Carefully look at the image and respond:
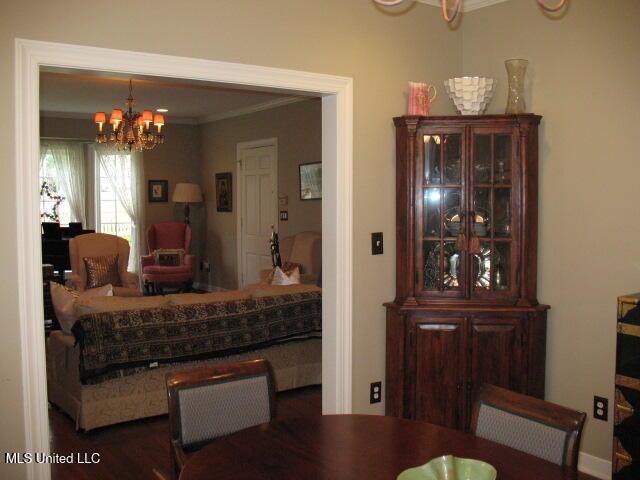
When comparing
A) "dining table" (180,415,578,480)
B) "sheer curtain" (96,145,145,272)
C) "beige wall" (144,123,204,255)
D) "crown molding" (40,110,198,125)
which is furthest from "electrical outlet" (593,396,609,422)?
"crown molding" (40,110,198,125)

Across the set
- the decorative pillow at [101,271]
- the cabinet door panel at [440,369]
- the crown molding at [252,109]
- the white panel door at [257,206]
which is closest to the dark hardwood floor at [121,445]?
the cabinet door panel at [440,369]

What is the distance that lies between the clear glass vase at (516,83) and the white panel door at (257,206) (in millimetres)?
5119

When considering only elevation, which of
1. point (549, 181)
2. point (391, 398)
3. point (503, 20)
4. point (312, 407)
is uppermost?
point (503, 20)

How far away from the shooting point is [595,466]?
360 cm

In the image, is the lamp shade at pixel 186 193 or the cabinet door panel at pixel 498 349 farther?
the lamp shade at pixel 186 193

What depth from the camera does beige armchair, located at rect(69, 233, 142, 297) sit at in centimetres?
771

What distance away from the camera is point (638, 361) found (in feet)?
10.1

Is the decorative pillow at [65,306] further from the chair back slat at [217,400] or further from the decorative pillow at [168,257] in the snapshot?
the decorative pillow at [168,257]

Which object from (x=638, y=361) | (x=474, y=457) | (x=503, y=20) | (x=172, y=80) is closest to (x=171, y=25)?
(x=172, y=80)

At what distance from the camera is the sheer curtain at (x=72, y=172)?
1075 centimetres

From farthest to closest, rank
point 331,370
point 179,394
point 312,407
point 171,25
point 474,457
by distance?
point 312,407 → point 331,370 → point 171,25 → point 179,394 → point 474,457

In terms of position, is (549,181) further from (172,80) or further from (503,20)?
(172,80)

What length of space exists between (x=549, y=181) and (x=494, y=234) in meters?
0.43

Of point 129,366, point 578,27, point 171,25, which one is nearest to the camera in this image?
point 171,25
